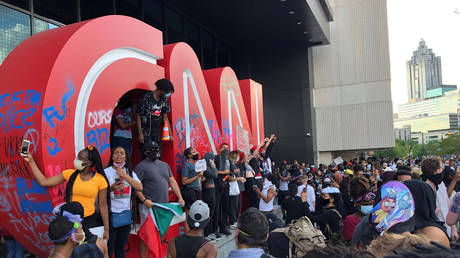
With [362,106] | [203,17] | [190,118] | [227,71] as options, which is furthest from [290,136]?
[190,118]

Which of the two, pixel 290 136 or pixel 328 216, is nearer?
pixel 328 216

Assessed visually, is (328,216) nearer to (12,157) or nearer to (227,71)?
(12,157)

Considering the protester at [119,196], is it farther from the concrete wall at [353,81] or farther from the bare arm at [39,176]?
the concrete wall at [353,81]

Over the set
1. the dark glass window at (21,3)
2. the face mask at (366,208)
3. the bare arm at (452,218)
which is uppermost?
the dark glass window at (21,3)

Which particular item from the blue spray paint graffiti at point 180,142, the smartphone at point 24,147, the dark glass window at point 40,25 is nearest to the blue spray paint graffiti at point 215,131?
the blue spray paint graffiti at point 180,142

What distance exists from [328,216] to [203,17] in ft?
37.3

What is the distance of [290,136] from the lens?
2003cm

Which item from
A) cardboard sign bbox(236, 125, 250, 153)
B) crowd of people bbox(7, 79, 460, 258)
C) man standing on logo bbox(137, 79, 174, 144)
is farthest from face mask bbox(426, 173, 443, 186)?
cardboard sign bbox(236, 125, 250, 153)

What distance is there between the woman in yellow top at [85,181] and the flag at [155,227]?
1197 millimetres

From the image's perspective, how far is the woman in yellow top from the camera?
3850 millimetres

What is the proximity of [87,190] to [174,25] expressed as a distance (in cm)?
1046

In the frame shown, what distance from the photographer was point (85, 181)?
392cm

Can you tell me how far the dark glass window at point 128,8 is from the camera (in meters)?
10.4

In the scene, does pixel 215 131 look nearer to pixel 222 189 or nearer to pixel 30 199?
pixel 222 189
